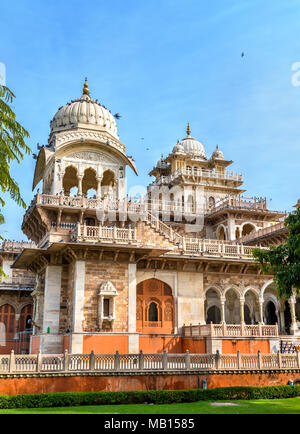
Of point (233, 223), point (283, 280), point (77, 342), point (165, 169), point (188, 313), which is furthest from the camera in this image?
point (165, 169)

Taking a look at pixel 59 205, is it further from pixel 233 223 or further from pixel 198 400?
pixel 233 223

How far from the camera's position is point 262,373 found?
66.0ft

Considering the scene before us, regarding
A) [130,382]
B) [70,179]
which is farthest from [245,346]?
[70,179]

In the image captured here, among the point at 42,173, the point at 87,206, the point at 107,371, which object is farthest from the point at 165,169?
the point at 107,371

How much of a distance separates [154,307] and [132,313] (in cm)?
263

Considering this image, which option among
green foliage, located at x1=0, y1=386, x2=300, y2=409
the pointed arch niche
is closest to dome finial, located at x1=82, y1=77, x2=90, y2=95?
the pointed arch niche

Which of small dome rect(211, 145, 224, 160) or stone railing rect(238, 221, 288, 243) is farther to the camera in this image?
small dome rect(211, 145, 224, 160)

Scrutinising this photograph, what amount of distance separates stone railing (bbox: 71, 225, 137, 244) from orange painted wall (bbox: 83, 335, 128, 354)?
4.49 m

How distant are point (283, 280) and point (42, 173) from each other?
17.4 metres

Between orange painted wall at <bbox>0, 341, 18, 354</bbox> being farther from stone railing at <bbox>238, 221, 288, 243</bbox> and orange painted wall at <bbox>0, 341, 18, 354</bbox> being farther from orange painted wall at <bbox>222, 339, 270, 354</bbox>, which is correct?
stone railing at <bbox>238, 221, 288, 243</bbox>

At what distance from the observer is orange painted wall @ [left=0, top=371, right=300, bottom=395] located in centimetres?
1719

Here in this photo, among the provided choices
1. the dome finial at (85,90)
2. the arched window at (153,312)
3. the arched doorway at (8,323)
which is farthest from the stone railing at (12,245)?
the arched window at (153,312)

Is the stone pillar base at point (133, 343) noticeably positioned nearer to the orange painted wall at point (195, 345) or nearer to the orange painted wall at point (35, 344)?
the orange painted wall at point (195, 345)

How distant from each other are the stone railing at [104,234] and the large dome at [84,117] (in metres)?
7.94
